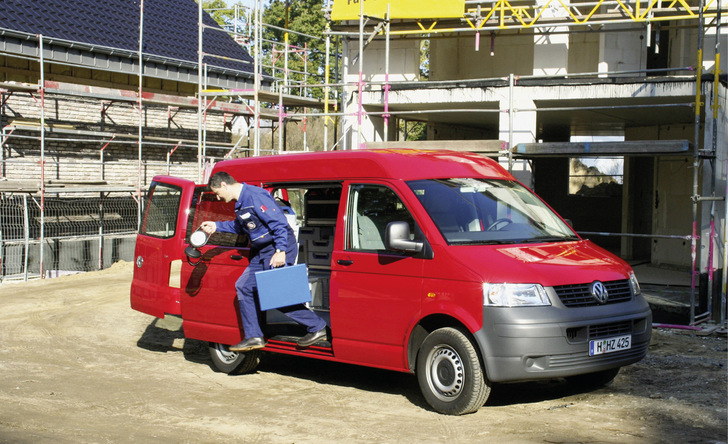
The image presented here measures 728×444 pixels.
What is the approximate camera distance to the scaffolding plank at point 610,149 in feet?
38.4

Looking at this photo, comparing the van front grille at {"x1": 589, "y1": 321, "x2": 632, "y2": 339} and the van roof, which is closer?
the van front grille at {"x1": 589, "y1": 321, "x2": 632, "y2": 339}

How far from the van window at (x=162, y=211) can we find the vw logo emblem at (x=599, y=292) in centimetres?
504

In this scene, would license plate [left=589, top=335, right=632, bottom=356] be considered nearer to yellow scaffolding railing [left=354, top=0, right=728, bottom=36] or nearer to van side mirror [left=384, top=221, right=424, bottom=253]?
van side mirror [left=384, top=221, right=424, bottom=253]

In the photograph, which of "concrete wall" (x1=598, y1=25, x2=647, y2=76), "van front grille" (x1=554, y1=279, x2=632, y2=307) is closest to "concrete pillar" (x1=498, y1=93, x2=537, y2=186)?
"concrete wall" (x1=598, y1=25, x2=647, y2=76)

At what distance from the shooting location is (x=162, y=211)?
9.91 meters

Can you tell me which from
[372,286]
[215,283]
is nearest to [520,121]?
[215,283]

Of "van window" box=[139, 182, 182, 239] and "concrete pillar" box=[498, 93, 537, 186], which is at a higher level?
"concrete pillar" box=[498, 93, 537, 186]

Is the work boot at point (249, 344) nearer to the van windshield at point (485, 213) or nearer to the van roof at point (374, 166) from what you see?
the van roof at point (374, 166)

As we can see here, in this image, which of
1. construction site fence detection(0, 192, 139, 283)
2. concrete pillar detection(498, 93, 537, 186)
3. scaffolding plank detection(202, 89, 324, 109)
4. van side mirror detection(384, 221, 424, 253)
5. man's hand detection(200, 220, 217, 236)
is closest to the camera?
van side mirror detection(384, 221, 424, 253)

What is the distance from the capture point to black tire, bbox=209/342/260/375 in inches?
330

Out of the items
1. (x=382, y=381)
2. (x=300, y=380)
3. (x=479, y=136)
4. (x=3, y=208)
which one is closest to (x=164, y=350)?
(x=300, y=380)

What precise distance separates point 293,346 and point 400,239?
1759mm

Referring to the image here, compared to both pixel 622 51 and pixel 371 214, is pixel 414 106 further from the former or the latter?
pixel 371 214

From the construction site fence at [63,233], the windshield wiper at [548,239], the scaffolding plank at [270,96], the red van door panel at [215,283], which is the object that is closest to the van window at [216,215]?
the red van door panel at [215,283]
